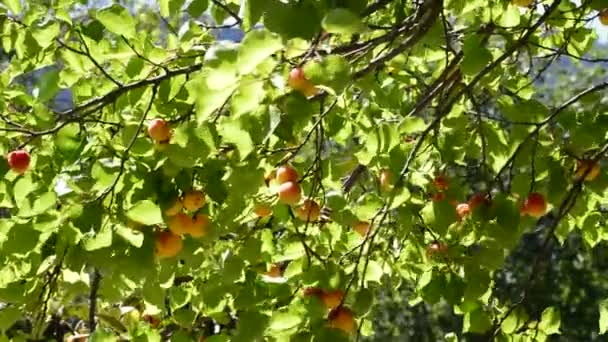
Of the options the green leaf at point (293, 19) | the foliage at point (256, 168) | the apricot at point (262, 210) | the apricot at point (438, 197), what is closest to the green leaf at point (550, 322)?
the foliage at point (256, 168)

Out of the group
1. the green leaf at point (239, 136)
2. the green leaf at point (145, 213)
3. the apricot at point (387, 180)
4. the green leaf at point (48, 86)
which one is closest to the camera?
the green leaf at point (239, 136)

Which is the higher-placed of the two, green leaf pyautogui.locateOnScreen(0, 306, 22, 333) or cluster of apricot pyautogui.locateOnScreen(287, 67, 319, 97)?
cluster of apricot pyautogui.locateOnScreen(287, 67, 319, 97)

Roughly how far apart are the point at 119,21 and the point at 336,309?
0.66 metres

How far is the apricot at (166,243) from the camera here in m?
1.56

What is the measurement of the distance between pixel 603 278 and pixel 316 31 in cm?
956

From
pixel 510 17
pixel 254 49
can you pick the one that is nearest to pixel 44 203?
pixel 254 49

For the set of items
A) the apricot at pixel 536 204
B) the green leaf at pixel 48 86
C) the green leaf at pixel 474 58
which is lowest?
the apricot at pixel 536 204

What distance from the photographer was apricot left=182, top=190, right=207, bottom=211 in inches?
61.0

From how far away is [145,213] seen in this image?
145cm

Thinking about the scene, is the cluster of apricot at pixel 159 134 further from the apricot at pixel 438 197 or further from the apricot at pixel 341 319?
the apricot at pixel 438 197

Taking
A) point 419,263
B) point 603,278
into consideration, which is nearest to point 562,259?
point 603,278

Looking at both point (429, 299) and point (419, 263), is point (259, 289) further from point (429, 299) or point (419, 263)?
point (419, 263)

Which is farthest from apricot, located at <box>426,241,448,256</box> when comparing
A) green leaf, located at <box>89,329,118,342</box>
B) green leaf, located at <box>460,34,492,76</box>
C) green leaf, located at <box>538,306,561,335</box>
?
green leaf, located at <box>89,329,118,342</box>

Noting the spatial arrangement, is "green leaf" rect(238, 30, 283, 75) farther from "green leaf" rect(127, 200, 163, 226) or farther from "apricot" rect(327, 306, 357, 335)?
"apricot" rect(327, 306, 357, 335)
